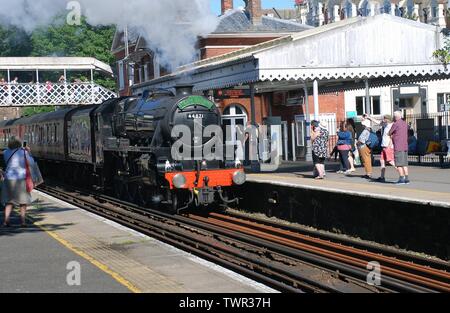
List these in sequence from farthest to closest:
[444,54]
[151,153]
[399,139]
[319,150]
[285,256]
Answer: [444,54]
[319,150]
[151,153]
[399,139]
[285,256]

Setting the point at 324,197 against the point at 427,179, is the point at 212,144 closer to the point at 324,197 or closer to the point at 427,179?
the point at 324,197

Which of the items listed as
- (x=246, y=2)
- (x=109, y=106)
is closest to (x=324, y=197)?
(x=109, y=106)

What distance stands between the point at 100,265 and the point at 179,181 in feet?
18.5

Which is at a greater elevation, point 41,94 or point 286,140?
point 41,94

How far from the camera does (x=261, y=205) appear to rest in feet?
49.4

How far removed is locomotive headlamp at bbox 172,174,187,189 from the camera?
46.3 feet

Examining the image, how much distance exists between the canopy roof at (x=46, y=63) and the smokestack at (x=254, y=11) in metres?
10.6

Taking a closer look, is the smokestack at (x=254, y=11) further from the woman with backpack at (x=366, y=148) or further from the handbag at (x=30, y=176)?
the handbag at (x=30, y=176)

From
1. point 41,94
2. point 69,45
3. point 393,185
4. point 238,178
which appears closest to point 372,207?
point 393,185

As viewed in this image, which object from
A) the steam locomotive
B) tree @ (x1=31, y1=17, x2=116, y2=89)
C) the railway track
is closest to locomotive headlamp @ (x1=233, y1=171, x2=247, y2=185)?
the steam locomotive

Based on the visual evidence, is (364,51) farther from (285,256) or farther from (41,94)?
(41,94)

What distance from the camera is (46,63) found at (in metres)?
39.6

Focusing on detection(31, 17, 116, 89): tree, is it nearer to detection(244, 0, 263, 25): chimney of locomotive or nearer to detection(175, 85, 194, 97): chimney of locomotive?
detection(244, 0, 263, 25): chimney of locomotive

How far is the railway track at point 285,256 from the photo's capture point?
7879 mm
